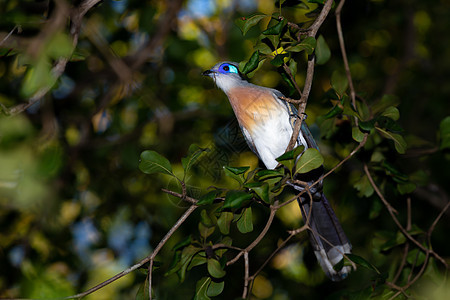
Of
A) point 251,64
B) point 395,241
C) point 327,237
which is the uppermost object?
point 251,64

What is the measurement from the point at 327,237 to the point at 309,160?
1.05 m

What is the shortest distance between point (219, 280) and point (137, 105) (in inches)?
114

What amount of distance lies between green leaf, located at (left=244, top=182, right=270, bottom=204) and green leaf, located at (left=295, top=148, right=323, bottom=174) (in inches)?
10.1

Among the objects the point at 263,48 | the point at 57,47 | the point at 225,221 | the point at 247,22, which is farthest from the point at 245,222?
the point at 57,47

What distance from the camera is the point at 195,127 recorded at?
5199 mm

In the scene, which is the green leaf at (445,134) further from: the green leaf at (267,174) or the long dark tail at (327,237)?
the green leaf at (267,174)

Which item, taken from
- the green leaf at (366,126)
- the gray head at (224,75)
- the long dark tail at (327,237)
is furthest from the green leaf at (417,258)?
the gray head at (224,75)

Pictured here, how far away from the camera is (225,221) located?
212 cm

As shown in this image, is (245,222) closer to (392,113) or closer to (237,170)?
(237,170)

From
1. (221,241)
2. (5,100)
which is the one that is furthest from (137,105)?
(221,241)

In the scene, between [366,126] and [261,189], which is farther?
[366,126]

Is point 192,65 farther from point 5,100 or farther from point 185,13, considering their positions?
point 5,100

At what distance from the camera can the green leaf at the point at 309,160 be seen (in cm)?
200

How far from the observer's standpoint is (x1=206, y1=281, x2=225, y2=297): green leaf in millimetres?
1999
